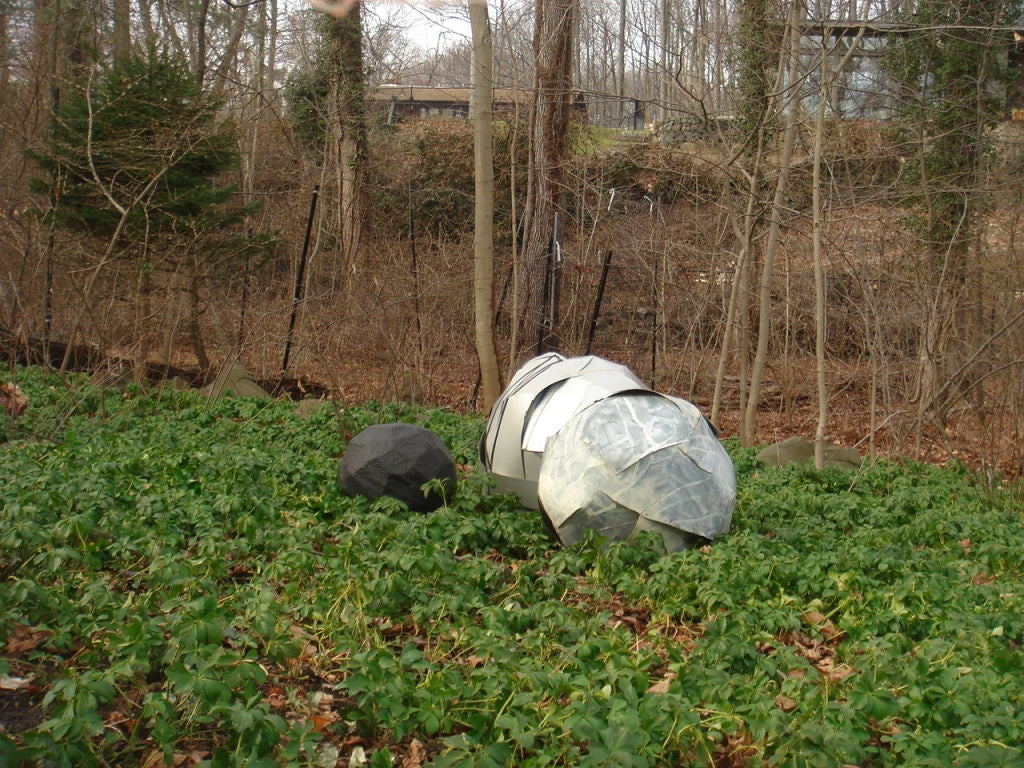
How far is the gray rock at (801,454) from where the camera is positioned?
410 inches

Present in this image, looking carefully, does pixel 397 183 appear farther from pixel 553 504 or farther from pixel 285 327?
pixel 553 504

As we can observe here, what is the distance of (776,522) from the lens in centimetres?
693

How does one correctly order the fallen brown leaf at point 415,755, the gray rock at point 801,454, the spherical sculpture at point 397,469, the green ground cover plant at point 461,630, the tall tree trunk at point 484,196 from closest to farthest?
the green ground cover plant at point 461,630
the fallen brown leaf at point 415,755
the spherical sculpture at point 397,469
the gray rock at point 801,454
the tall tree trunk at point 484,196

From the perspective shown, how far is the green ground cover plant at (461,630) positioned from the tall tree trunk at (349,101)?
11.8 metres

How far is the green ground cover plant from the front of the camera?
134 inches

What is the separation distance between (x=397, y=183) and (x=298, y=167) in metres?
2.15

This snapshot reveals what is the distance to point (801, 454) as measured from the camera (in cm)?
1078

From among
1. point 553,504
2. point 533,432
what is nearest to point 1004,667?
point 553,504

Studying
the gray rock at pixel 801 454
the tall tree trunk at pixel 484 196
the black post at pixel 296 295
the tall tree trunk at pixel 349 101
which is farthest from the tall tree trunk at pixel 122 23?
the gray rock at pixel 801 454

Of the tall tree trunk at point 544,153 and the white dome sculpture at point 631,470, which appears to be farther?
the tall tree trunk at point 544,153

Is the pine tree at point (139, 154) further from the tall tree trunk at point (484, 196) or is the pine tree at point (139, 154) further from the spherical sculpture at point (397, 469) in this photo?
the spherical sculpture at point (397, 469)

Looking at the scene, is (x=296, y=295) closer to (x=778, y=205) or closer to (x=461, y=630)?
(x=778, y=205)

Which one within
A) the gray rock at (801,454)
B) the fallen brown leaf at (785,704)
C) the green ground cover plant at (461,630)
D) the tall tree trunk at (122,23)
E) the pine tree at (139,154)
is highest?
the tall tree trunk at (122,23)

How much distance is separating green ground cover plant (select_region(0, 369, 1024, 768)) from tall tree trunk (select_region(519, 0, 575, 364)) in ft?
23.8
